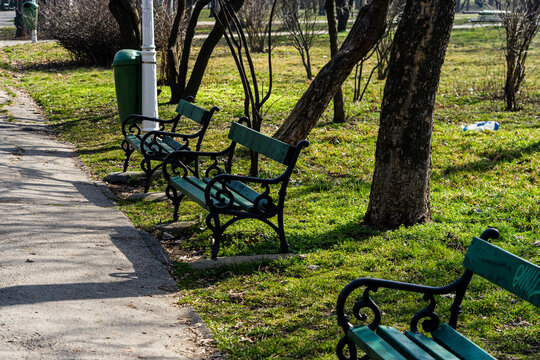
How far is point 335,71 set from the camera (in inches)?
334

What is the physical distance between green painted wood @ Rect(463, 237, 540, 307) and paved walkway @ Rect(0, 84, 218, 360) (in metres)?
1.71

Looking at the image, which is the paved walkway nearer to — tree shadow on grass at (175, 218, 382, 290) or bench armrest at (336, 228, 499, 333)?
tree shadow on grass at (175, 218, 382, 290)

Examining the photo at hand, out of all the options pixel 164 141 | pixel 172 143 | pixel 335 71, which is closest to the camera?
pixel 172 143

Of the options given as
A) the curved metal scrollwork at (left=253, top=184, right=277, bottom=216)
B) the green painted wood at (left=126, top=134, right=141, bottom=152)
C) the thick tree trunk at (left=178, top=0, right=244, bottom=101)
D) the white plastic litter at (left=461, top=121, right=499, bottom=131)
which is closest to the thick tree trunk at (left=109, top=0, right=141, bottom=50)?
the thick tree trunk at (left=178, top=0, right=244, bottom=101)

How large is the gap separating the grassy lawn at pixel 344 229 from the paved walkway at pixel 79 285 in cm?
23

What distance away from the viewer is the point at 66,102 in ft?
45.3

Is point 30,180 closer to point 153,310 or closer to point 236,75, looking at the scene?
point 153,310

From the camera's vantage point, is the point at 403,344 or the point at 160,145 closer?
the point at 403,344

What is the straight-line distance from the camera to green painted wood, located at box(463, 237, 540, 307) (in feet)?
8.47

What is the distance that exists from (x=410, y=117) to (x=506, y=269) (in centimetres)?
320

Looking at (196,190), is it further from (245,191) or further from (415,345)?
(415,345)

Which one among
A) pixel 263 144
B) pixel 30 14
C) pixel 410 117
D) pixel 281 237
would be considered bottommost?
pixel 281 237

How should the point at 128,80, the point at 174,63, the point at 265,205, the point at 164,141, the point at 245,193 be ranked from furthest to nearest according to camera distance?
the point at 174,63 < the point at 128,80 < the point at 164,141 < the point at 245,193 < the point at 265,205

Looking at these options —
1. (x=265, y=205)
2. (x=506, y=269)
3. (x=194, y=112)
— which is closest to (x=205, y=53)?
(x=194, y=112)
